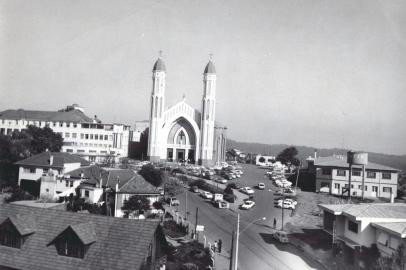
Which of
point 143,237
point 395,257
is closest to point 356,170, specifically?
point 395,257

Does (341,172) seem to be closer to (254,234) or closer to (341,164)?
(341,164)

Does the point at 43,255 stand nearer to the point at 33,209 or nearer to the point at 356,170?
the point at 33,209

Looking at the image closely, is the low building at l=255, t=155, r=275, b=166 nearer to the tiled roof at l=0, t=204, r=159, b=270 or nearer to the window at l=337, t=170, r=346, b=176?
Answer: the window at l=337, t=170, r=346, b=176

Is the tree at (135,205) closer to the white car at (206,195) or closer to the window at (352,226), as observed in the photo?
the white car at (206,195)

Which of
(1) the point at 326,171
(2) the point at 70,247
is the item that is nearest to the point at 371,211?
(2) the point at 70,247

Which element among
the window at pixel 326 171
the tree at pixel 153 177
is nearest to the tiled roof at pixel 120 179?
the tree at pixel 153 177
